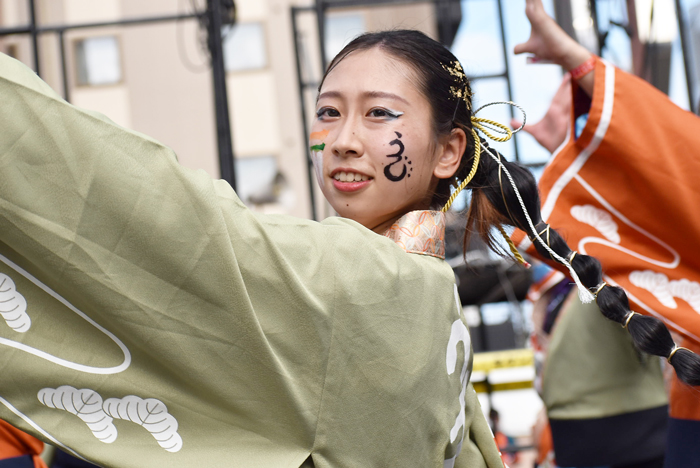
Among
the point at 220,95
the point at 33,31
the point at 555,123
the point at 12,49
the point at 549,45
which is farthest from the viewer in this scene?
the point at 12,49

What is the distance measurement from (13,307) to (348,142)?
0.48 metres

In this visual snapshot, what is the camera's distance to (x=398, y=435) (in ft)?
2.85

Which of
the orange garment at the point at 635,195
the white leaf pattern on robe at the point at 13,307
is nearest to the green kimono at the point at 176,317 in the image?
the white leaf pattern on robe at the point at 13,307

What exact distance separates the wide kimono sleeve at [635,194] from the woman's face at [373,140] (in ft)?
1.20

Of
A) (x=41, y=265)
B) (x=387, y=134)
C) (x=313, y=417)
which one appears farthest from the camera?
(x=387, y=134)

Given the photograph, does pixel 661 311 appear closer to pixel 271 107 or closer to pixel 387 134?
pixel 387 134

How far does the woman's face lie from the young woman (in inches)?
3.5

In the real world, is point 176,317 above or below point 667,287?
above

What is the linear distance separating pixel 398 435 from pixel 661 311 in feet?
2.25

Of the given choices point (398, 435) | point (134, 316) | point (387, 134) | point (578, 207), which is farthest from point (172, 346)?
point (578, 207)

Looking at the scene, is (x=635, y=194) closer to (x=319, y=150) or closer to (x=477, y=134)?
(x=477, y=134)

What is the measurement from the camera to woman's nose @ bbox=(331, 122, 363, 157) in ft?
3.34

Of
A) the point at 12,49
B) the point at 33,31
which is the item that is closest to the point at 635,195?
the point at 33,31

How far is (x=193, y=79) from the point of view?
879 cm
